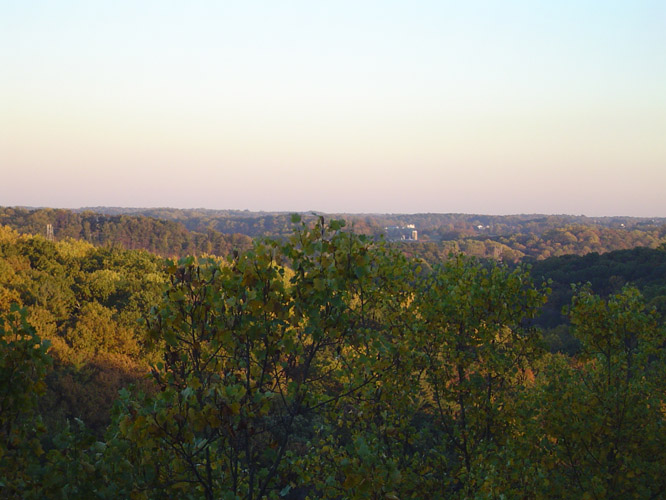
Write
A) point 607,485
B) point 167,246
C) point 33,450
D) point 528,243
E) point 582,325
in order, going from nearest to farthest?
point 33,450 → point 607,485 → point 582,325 → point 167,246 → point 528,243

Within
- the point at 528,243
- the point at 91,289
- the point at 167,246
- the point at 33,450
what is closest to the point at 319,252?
the point at 33,450

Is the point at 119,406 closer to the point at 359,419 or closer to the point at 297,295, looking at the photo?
the point at 297,295

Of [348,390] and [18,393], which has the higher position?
[18,393]

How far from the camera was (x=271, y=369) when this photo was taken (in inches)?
157

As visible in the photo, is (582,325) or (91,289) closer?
(582,325)

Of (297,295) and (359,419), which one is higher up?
(297,295)

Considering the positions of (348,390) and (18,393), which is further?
(348,390)

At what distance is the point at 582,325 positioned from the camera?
905cm

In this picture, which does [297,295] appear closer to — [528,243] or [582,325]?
[582,325]

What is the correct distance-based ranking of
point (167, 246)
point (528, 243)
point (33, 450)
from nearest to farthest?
point (33, 450) → point (167, 246) → point (528, 243)

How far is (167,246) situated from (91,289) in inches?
2586

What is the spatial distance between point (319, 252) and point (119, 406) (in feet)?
5.38

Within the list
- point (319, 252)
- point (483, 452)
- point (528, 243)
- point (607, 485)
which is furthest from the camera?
point (528, 243)

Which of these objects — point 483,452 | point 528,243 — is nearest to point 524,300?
point 483,452
